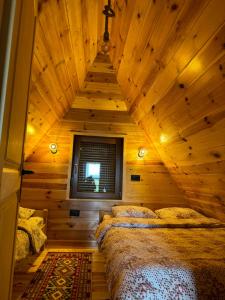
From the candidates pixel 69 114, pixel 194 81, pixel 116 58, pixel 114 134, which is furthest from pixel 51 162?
pixel 194 81

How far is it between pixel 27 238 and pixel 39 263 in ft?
1.52

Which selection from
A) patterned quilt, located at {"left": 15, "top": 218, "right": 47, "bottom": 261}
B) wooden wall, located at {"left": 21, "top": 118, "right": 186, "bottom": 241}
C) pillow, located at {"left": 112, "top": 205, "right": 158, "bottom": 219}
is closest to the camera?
patterned quilt, located at {"left": 15, "top": 218, "right": 47, "bottom": 261}

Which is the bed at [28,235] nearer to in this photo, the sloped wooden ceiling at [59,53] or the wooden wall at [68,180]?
the wooden wall at [68,180]

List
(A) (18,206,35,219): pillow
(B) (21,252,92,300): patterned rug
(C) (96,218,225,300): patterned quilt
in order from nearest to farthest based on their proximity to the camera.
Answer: (C) (96,218,225,300): patterned quilt, (B) (21,252,92,300): patterned rug, (A) (18,206,35,219): pillow

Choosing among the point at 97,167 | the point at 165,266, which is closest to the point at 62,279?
the point at 165,266

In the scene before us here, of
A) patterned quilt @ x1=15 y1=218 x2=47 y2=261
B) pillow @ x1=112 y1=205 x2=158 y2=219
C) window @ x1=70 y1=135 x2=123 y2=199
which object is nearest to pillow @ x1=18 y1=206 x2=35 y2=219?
patterned quilt @ x1=15 y1=218 x2=47 y2=261

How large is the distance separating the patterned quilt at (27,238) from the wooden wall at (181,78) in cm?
196

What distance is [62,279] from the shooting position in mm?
2201

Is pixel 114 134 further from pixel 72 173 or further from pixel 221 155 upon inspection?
pixel 221 155

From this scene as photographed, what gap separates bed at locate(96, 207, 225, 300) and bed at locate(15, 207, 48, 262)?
0.88 m

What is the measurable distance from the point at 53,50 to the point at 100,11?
562 millimetres

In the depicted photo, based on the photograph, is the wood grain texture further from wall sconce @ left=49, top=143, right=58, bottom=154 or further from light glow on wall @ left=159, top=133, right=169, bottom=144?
light glow on wall @ left=159, top=133, right=169, bottom=144

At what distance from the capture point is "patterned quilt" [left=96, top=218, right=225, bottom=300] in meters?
1.23

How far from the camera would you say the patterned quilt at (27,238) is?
83.8 inches
